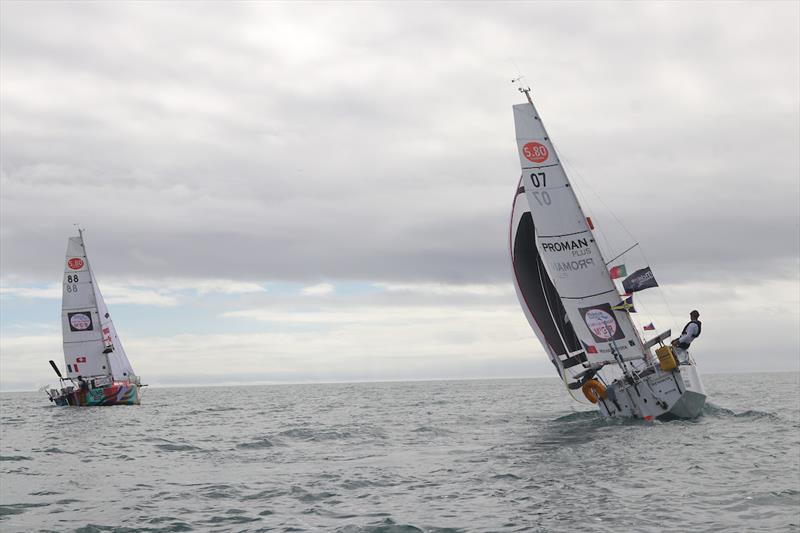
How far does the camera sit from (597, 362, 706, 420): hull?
24297 millimetres

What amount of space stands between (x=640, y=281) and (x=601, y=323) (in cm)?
250

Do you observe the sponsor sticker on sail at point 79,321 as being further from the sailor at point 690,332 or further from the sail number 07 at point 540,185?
the sailor at point 690,332

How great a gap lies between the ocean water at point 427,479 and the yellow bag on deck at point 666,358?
5.82 ft

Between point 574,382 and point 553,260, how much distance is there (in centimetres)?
457

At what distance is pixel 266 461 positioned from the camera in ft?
68.0

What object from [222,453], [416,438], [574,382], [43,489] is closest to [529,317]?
[574,382]

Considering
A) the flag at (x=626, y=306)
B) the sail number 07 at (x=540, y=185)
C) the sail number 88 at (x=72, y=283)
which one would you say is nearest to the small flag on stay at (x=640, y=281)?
the flag at (x=626, y=306)

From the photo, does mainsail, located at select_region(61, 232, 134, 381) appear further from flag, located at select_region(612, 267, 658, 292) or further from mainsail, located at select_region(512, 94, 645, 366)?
flag, located at select_region(612, 267, 658, 292)

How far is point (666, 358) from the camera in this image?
78.3 feet

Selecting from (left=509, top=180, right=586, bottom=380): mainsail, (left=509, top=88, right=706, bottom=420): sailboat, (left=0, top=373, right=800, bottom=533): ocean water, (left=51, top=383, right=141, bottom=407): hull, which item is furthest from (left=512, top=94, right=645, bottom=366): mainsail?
(left=51, top=383, right=141, bottom=407): hull

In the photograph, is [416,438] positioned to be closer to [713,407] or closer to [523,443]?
[523,443]

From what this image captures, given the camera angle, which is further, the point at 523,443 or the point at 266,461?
the point at 523,443

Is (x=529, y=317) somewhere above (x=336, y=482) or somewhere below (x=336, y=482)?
above

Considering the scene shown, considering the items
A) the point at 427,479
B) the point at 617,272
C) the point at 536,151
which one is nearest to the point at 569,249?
the point at 617,272
